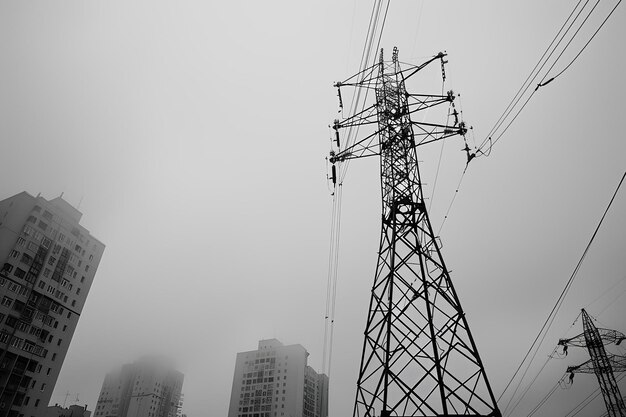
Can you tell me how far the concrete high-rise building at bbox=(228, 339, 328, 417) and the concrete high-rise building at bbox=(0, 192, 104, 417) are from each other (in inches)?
1968

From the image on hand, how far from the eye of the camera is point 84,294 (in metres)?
53.2

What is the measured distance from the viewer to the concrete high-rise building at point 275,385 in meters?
81.4

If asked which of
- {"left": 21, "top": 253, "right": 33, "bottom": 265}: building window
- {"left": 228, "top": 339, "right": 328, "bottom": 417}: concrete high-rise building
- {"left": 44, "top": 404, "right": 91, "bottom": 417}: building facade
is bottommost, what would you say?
{"left": 44, "top": 404, "right": 91, "bottom": 417}: building facade

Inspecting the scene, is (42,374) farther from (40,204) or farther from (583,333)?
(583,333)

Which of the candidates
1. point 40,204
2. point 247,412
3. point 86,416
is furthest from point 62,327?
point 247,412

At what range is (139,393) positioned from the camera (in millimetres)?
106000

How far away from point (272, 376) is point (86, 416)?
132ft

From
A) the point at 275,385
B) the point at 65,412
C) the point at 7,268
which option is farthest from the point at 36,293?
the point at 275,385

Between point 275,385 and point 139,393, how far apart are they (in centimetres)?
5286

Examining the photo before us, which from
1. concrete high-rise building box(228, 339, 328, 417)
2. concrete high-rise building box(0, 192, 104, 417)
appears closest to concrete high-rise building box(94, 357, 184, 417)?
concrete high-rise building box(228, 339, 328, 417)

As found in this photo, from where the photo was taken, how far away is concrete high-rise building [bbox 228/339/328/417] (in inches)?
3206

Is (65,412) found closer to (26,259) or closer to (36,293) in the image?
(36,293)

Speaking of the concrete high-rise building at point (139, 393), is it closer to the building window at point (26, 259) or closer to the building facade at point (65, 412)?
the building facade at point (65, 412)

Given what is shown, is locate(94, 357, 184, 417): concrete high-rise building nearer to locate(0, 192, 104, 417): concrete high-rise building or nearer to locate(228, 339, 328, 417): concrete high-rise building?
locate(228, 339, 328, 417): concrete high-rise building
